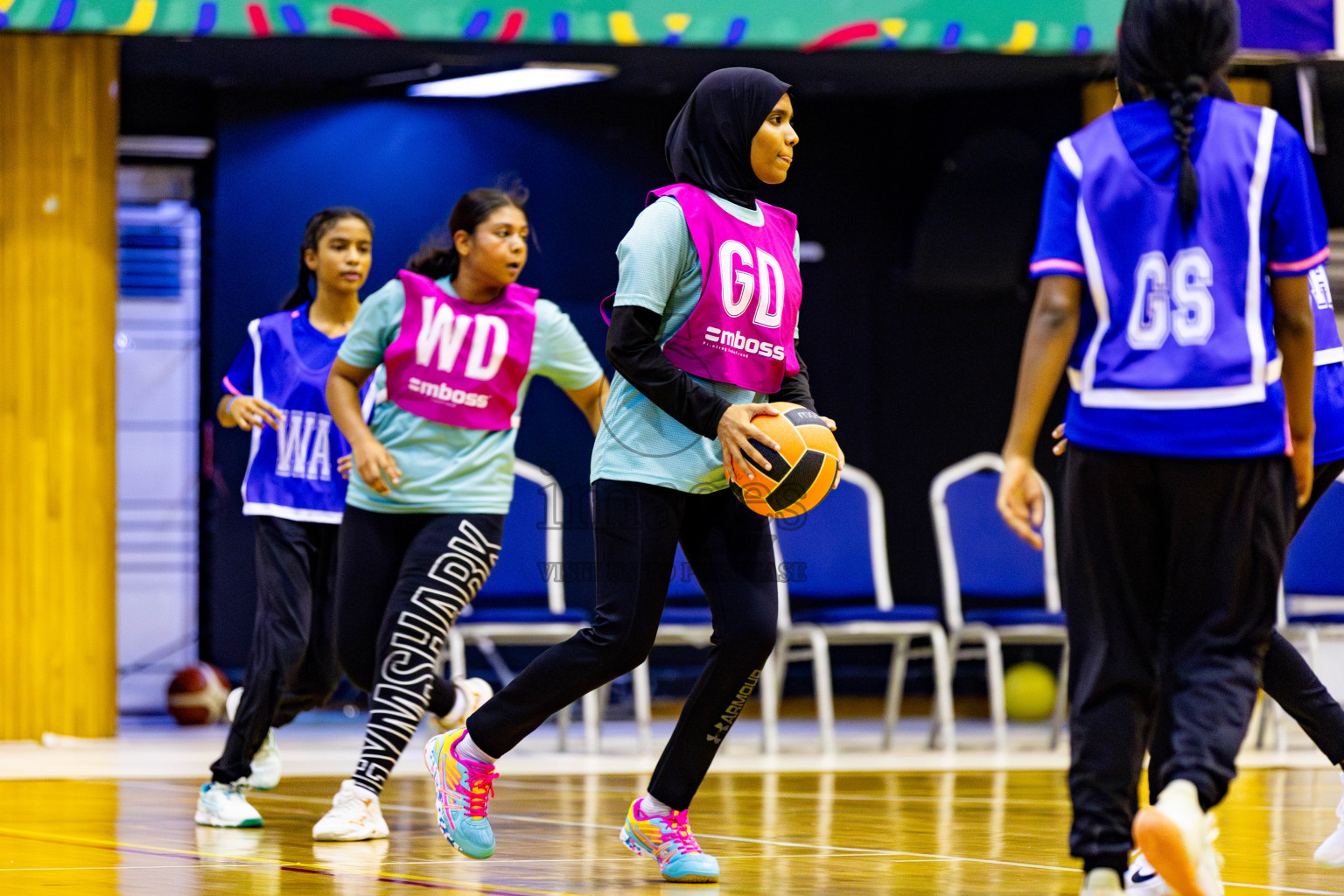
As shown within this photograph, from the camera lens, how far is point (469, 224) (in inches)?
169

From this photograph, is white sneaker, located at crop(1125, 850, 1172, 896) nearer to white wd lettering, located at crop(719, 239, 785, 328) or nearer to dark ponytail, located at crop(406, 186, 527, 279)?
white wd lettering, located at crop(719, 239, 785, 328)

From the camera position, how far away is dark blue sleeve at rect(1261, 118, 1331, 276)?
100 inches

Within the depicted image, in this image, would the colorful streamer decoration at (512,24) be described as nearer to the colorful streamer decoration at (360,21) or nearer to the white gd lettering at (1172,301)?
the colorful streamer decoration at (360,21)

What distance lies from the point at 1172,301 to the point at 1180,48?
1.26 ft

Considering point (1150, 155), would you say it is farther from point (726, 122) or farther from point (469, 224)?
point (469, 224)

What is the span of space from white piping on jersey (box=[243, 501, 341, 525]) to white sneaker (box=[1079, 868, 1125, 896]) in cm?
259

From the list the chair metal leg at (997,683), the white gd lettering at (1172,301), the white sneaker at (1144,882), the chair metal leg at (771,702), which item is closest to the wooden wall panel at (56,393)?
the chair metal leg at (771,702)

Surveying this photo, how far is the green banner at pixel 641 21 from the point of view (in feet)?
22.4

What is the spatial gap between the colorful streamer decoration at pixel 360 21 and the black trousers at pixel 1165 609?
4.97 m

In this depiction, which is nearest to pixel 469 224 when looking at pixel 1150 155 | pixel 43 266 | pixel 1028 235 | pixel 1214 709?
pixel 1150 155

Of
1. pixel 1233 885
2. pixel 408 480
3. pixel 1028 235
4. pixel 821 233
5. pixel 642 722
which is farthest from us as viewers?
pixel 821 233

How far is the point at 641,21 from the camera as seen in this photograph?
23.4ft

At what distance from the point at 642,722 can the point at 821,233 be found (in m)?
3.84

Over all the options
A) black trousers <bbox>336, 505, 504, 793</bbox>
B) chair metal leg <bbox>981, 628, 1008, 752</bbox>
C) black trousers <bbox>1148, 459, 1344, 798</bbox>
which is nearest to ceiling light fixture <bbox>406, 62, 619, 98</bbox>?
chair metal leg <bbox>981, 628, 1008, 752</bbox>
